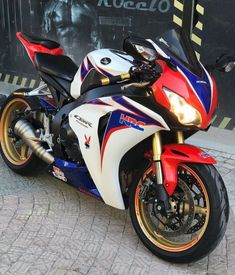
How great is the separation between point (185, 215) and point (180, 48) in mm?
1082

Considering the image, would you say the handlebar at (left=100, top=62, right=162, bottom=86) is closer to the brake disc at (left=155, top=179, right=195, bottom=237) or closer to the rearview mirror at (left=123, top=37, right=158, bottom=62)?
the rearview mirror at (left=123, top=37, right=158, bottom=62)

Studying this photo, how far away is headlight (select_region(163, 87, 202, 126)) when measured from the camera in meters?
2.95

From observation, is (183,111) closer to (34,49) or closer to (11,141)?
(34,49)

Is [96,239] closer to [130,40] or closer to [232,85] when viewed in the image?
[130,40]

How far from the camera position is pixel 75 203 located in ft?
13.5

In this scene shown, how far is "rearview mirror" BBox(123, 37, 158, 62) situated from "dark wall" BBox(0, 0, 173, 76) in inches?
93.6

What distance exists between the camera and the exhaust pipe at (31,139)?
4039 mm

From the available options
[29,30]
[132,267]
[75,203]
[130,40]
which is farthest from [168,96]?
[29,30]

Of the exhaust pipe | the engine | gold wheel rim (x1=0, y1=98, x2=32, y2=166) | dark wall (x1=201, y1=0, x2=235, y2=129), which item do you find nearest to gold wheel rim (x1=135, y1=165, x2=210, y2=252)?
the engine

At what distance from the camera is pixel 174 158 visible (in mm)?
3152

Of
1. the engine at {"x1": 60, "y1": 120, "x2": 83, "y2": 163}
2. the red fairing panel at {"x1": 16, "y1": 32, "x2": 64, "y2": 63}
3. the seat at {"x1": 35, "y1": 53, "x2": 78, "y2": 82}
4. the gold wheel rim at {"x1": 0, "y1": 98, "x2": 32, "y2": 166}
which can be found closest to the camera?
the engine at {"x1": 60, "y1": 120, "x2": 83, "y2": 163}

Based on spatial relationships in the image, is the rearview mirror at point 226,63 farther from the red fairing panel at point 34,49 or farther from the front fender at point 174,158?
the red fairing panel at point 34,49

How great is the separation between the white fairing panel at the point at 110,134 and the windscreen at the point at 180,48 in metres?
0.37

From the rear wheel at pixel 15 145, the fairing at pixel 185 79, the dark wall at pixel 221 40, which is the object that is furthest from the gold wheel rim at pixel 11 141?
the dark wall at pixel 221 40
